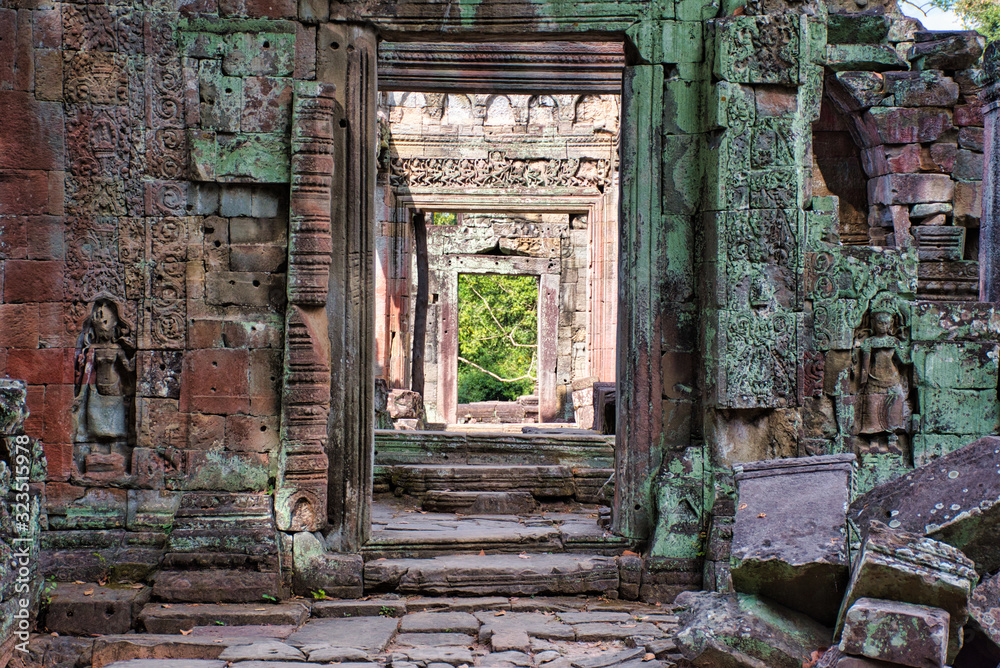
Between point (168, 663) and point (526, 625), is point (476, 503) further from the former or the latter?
point (168, 663)

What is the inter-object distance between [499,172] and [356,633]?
8.68m

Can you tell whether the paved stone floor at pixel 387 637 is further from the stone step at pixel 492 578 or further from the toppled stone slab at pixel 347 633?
the stone step at pixel 492 578

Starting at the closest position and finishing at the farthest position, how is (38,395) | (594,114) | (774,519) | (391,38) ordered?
(774,519)
(38,395)
(391,38)
(594,114)

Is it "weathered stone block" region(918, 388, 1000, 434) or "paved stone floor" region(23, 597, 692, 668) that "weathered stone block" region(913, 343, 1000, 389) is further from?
"paved stone floor" region(23, 597, 692, 668)

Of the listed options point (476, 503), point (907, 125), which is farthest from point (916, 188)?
point (476, 503)

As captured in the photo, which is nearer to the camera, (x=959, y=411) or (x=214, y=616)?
(x=214, y=616)

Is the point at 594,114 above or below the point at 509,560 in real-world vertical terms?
above

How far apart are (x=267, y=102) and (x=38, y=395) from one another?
233cm

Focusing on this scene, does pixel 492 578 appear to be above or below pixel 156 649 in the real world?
above

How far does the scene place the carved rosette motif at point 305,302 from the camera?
5.94 metres

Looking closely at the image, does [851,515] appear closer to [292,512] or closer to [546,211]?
[292,512]

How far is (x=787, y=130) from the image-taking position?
6074mm

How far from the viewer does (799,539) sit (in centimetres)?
426

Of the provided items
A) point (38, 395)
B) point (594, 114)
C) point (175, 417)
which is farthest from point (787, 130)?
point (594, 114)
